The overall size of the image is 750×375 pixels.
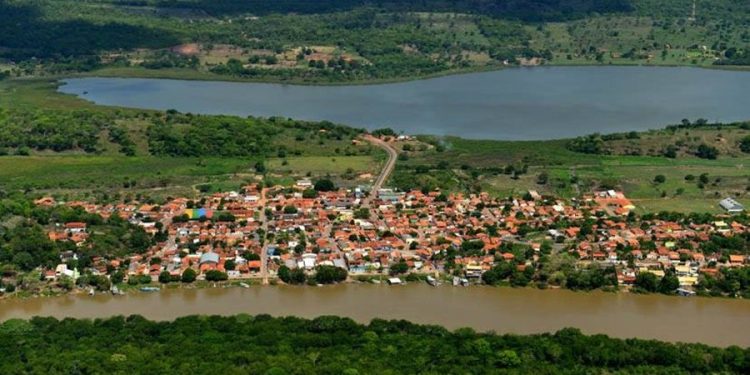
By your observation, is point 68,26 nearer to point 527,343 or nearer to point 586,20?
point 586,20

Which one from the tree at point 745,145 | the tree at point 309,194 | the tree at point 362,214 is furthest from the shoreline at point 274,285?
the tree at point 745,145

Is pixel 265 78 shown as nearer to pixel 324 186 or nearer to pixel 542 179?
pixel 324 186

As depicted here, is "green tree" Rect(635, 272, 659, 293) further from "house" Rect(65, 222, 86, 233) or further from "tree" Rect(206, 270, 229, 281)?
"house" Rect(65, 222, 86, 233)

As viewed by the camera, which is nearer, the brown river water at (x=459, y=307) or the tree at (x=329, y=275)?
the brown river water at (x=459, y=307)

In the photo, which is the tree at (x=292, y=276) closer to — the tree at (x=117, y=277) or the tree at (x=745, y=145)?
the tree at (x=117, y=277)

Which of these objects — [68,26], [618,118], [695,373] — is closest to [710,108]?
[618,118]

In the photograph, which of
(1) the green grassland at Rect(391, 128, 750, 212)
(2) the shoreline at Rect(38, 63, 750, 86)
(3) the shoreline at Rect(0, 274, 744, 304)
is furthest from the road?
(2) the shoreline at Rect(38, 63, 750, 86)
